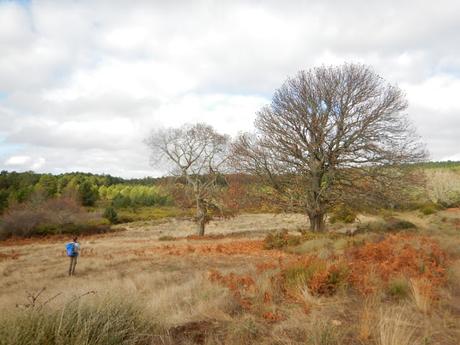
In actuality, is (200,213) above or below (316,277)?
below

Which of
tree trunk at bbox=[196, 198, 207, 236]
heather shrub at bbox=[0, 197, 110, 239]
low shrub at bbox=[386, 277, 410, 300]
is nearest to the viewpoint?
low shrub at bbox=[386, 277, 410, 300]

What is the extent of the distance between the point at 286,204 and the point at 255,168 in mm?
2875

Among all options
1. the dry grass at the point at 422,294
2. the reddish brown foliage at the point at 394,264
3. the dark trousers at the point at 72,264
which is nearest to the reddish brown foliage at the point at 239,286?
the reddish brown foliage at the point at 394,264

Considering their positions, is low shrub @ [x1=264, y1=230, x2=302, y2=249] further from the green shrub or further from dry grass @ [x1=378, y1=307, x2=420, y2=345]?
the green shrub

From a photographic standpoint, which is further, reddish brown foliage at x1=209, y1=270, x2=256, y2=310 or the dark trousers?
the dark trousers

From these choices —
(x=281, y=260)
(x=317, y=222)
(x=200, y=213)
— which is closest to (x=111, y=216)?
(x=200, y=213)

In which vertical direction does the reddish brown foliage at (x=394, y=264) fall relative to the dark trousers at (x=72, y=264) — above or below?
A: above

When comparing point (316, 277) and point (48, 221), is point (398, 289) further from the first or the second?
point (48, 221)

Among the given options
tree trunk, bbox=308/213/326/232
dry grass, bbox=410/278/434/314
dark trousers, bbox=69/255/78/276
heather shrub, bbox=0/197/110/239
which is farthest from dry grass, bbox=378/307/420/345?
heather shrub, bbox=0/197/110/239

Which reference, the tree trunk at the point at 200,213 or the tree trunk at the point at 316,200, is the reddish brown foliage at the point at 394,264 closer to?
the tree trunk at the point at 316,200

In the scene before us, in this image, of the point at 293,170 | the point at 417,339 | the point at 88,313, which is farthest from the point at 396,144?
the point at 88,313

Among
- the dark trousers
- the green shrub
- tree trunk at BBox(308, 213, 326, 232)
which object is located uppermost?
tree trunk at BBox(308, 213, 326, 232)

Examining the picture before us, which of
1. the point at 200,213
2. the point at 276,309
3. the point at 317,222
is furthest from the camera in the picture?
the point at 200,213

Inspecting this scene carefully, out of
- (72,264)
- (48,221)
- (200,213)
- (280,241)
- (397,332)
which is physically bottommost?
(48,221)
